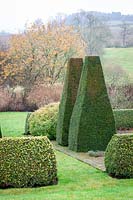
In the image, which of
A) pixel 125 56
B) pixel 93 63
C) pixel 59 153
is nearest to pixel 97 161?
pixel 59 153

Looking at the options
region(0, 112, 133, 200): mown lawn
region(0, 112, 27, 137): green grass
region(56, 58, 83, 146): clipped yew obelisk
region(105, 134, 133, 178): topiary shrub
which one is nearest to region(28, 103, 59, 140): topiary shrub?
region(56, 58, 83, 146): clipped yew obelisk

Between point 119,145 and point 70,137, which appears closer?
point 119,145

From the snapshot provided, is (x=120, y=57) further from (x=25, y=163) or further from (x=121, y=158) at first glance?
(x=25, y=163)

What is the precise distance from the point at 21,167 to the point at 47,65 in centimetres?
3397

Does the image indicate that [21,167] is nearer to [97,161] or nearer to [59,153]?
[97,161]

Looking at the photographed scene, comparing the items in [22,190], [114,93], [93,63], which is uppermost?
[93,63]

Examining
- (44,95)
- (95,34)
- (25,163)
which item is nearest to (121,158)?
(25,163)

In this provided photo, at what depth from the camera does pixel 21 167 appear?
35.8 feet

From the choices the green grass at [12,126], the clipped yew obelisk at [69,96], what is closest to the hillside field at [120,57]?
the green grass at [12,126]

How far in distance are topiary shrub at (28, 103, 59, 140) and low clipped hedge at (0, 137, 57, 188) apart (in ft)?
30.2

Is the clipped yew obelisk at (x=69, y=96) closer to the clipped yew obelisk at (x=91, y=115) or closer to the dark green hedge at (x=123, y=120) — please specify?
the clipped yew obelisk at (x=91, y=115)

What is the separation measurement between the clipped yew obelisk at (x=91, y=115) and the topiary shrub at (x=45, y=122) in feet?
9.82

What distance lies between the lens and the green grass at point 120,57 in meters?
54.5

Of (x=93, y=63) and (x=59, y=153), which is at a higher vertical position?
(x=93, y=63)
